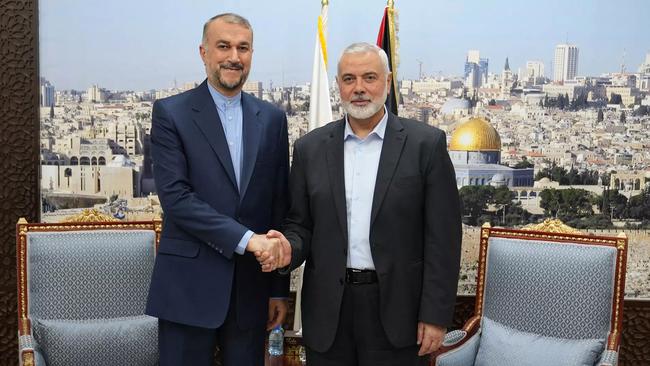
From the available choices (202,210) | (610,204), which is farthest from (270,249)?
(610,204)

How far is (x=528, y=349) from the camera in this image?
2.61 m

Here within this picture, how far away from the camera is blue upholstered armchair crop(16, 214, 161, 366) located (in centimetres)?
259

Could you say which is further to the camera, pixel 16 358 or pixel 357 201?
pixel 16 358

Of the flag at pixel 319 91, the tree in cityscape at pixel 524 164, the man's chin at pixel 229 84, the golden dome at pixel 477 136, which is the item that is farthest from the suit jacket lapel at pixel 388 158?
the tree in cityscape at pixel 524 164

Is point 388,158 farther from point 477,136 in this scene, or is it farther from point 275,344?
point 477,136

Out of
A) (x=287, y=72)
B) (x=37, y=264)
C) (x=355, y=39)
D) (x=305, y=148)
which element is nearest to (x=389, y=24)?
(x=355, y=39)

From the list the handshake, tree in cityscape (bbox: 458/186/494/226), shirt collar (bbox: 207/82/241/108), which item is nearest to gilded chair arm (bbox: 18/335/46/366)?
the handshake

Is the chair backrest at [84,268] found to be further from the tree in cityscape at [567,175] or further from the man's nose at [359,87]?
the tree in cityscape at [567,175]

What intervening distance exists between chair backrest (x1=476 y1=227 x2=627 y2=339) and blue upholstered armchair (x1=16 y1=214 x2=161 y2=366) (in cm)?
139

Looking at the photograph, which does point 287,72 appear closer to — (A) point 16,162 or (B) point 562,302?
(A) point 16,162

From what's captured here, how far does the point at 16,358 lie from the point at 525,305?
234cm

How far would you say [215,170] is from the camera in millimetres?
1994

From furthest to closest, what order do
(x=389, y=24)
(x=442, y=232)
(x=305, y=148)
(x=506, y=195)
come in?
(x=506, y=195) < (x=389, y=24) < (x=305, y=148) < (x=442, y=232)

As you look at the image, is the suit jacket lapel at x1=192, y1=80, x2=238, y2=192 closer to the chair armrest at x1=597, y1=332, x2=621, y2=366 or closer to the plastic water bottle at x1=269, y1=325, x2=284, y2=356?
the plastic water bottle at x1=269, y1=325, x2=284, y2=356
